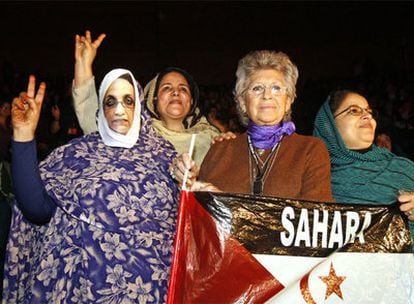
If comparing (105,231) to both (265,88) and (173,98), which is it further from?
(173,98)

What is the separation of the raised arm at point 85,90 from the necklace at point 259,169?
1.09m

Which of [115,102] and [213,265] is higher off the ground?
[115,102]

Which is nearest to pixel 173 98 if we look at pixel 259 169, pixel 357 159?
pixel 259 169

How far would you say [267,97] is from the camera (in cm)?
249

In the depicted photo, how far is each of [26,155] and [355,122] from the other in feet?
4.96

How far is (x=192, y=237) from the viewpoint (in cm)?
220

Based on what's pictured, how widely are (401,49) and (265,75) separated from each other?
1077cm

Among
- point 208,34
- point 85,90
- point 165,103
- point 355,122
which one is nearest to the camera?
point 355,122

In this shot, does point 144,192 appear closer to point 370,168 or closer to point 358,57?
point 370,168

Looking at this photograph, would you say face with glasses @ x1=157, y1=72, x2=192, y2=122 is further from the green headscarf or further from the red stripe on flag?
the red stripe on flag

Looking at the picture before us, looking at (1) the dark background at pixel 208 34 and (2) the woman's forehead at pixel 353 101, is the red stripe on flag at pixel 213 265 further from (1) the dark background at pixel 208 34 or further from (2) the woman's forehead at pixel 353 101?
(1) the dark background at pixel 208 34

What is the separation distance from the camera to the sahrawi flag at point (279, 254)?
2182 mm

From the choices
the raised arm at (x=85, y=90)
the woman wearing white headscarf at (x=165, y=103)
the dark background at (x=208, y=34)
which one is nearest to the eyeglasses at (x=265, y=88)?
the woman wearing white headscarf at (x=165, y=103)

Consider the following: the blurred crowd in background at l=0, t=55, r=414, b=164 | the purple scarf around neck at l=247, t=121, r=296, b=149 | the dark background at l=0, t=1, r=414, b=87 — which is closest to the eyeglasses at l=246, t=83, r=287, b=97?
the purple scarf around neck at l=247, t=121, r=296, b=149
